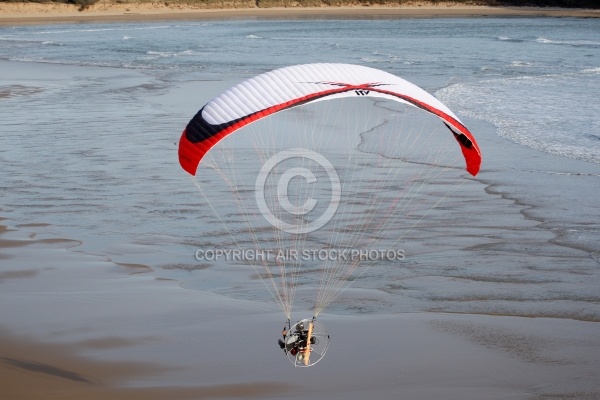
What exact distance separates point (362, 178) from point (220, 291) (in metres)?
4.96

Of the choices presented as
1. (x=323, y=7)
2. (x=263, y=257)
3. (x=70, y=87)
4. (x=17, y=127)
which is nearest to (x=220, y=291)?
(x=263, y=257)

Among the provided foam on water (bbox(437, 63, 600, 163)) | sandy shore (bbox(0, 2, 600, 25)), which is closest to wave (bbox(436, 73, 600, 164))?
foam on water (bbox(437, 63, 600, 163))

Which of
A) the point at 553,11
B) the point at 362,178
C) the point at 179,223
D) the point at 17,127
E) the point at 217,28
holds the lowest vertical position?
the point at 179,223

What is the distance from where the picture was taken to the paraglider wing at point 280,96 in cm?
757

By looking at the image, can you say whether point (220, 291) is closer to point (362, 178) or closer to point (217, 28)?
point (362, 178)

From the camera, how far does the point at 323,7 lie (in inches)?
3233
